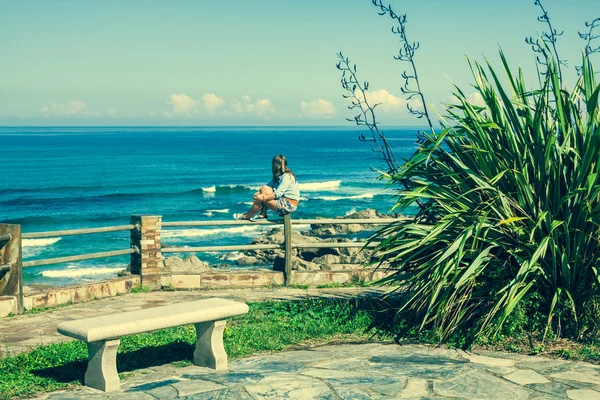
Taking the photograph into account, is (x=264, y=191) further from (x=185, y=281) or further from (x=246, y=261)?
(x=246, y=261)

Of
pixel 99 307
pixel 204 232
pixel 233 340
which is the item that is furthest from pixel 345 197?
pixel 233 340

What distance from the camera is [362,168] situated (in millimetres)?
85188

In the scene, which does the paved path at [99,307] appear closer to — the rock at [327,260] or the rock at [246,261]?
the rock at [327,260]

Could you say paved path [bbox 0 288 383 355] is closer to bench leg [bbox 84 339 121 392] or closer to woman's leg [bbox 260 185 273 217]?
woman's leg [bbox 260 185 273 217]

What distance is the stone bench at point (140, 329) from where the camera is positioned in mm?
6027

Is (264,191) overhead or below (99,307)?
overhead

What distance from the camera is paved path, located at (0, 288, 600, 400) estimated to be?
19.5 ft

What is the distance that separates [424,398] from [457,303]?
5.91 feet

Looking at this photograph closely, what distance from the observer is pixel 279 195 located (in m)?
11.5

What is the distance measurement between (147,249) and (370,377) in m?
5.48

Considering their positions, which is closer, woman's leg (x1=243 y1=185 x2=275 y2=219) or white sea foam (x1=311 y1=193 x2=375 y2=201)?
woman's leg (x1=243 y1=185 x2=275 y2=219)

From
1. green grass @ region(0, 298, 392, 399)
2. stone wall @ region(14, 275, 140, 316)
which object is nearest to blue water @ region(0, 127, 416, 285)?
stone wall @ region(14, 275, 140, 316)

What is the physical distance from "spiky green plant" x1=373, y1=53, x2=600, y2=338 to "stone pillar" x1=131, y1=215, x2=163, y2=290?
4.23 metres

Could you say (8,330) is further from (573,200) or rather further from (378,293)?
(573,200)
